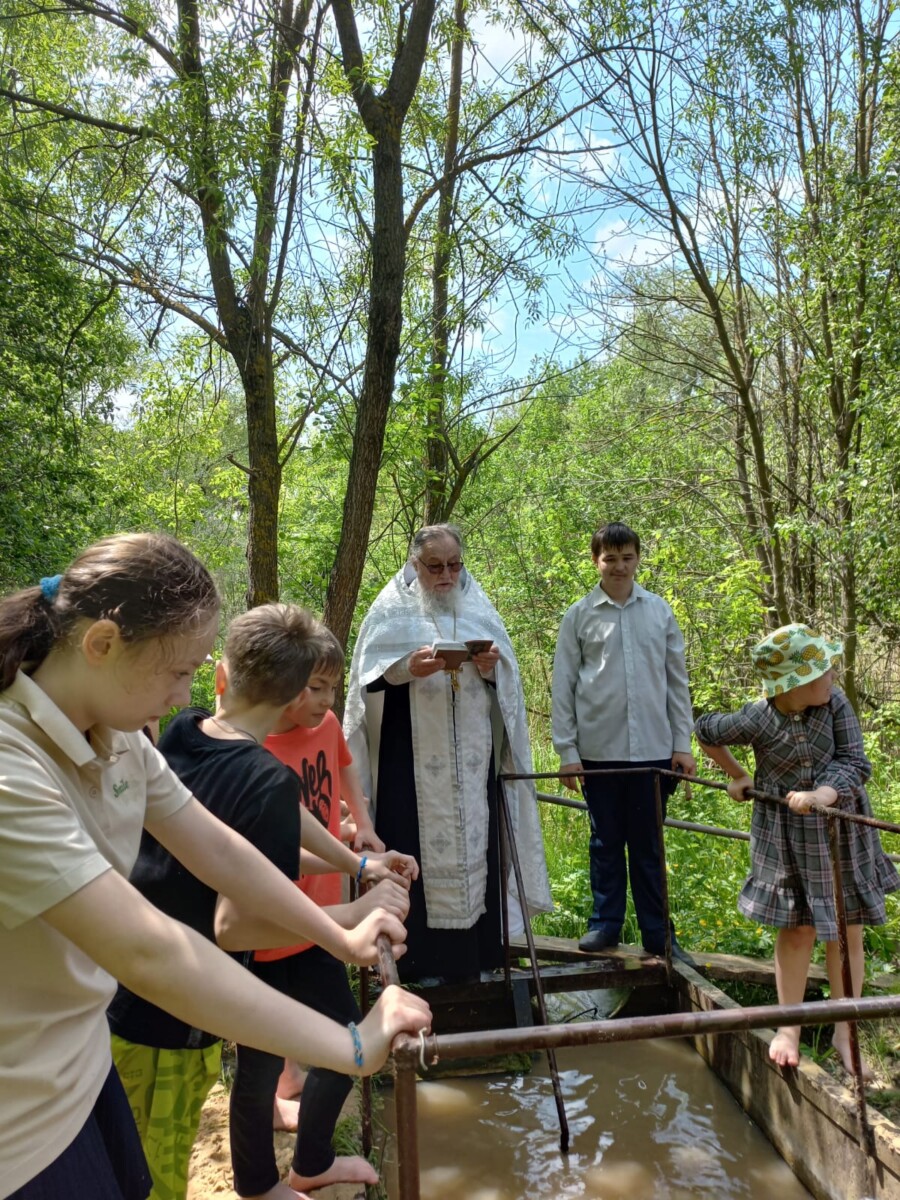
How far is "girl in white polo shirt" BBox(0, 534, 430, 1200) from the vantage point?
1016 millimetres

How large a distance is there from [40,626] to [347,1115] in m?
2.34

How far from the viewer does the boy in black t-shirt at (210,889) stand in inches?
72.7

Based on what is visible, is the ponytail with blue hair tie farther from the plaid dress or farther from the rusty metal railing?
the plaid dress

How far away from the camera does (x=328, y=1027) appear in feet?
3.78

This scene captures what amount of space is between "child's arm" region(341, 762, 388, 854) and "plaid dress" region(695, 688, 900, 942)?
1.26 m

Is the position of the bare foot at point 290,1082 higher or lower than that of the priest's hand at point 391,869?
lower

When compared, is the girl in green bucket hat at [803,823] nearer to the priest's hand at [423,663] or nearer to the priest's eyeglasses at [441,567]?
the priest's hand at [423,663]

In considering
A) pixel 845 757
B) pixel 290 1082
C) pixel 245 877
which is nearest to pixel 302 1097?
pixel 290 1082

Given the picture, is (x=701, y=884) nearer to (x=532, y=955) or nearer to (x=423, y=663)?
(x=532, y=955)

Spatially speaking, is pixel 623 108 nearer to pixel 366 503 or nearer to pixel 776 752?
pixel 366 503

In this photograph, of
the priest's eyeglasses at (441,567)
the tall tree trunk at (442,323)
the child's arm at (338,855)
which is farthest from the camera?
the tall tree trunk at (442,323)

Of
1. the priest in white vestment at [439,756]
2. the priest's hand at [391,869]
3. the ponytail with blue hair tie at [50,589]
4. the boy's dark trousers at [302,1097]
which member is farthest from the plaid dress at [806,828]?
the ponytail with blue hair tie at [50,589]

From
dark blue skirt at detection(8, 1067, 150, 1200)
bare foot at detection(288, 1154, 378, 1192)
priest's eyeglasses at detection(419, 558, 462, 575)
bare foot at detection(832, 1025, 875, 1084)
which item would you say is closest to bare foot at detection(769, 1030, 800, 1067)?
bare foot at detection(832, 1025, 875, 1084)

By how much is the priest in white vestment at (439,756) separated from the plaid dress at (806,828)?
1.04 metres
